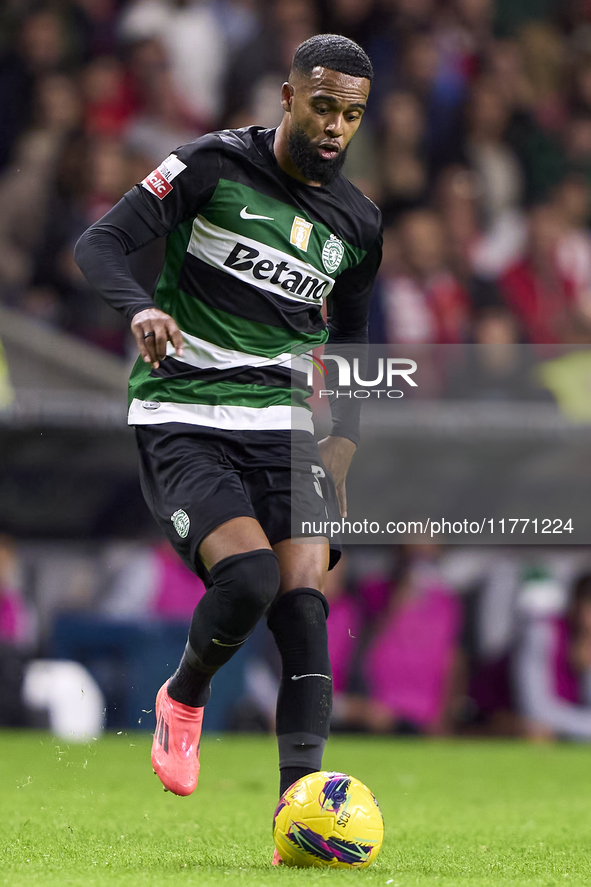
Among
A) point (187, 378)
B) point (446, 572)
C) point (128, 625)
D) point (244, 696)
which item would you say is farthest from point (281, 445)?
point (446, 572)

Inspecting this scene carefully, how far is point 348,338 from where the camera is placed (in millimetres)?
4383

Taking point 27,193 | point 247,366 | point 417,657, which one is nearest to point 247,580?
point 247,366

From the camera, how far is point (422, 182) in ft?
38.2

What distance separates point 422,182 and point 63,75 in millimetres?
3341

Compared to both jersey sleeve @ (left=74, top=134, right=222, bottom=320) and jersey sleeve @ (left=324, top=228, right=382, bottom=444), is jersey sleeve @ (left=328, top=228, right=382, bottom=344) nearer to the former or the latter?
jersey sleeve @ (left=324, top=228, right=382, bottom=444)

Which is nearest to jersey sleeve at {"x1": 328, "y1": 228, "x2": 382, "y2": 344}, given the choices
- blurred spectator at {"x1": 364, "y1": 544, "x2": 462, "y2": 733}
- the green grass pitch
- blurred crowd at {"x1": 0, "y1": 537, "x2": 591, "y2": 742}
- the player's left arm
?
the player's left arm

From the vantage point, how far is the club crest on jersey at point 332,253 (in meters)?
4.02

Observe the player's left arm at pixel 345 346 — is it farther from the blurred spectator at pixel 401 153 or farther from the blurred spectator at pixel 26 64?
the blurred spectator at pixel 401 153

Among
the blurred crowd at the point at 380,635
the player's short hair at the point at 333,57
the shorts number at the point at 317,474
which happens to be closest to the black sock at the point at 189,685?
the shorts number at the point at 317,474

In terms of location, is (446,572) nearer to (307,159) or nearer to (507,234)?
(507,234)

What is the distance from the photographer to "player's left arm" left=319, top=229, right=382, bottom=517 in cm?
426

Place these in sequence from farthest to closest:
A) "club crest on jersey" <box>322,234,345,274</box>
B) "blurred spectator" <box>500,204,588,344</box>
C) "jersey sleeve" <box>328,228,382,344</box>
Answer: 1. "blurred spectator" <box>500,204,588,344</box>
2. "jersey sleeve" <box>328,228,382,344</box>
3. "club crest on jersey" <box>322,234,345,274</box>

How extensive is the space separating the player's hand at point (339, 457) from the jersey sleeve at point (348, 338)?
0.03 metres

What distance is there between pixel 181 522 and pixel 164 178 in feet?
3.36
